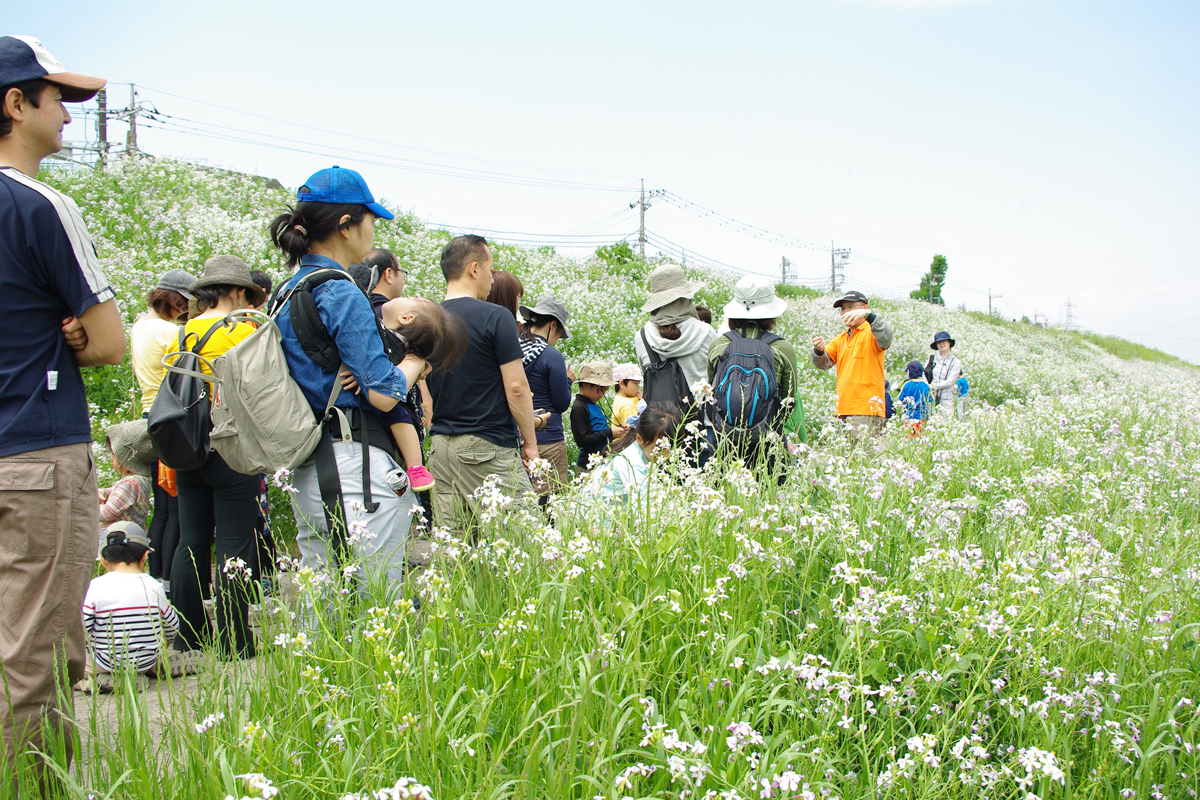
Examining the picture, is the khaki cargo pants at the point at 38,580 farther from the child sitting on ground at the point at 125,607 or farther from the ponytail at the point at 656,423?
the ponytail at the point at 656,423

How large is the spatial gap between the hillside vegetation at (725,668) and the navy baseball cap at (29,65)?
185cm

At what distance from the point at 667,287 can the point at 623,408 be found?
45.4 inches

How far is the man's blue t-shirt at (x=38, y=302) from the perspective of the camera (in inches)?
89.0

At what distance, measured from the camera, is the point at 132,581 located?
3824 millimetres

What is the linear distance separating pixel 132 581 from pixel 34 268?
2.16 meters

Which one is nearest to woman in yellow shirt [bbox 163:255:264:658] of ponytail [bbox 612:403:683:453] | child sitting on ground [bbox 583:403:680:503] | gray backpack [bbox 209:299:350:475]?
gray backpack [bbox 209:299:350:475]

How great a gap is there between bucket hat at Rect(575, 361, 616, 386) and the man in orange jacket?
7.59 ft

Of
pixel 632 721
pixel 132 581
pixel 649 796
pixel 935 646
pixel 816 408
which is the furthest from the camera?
pixel 816 408

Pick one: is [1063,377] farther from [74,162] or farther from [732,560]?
[74,162]

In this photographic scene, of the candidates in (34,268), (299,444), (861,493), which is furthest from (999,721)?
(34,268)

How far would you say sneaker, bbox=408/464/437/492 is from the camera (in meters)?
3.04

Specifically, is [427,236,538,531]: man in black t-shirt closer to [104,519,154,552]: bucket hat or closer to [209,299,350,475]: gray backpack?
[209,299,350,475]: gray backpack

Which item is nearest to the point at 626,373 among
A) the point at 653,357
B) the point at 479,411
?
the point at 653,357

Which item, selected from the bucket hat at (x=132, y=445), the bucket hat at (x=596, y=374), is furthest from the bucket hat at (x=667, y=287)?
the bucket hat at (x=132, y=445)
